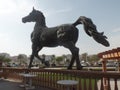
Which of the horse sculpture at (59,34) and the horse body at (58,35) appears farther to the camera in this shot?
the horse body at (58,35)

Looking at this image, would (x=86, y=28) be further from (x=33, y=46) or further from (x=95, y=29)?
(x=33, y=46)

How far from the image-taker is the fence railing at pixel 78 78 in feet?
19.7

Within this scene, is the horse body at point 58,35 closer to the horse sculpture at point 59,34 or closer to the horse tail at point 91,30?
the horse sculpture at point 59,34

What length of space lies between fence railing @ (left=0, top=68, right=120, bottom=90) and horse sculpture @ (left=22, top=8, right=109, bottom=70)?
451mm

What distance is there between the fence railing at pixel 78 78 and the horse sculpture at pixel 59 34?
451 millimetres

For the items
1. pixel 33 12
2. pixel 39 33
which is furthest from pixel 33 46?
pixel 33 12

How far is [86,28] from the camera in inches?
305

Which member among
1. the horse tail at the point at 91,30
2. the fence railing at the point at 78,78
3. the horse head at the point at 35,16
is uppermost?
the horse head at the point at 35,16

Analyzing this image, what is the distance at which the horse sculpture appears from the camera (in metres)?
7.70

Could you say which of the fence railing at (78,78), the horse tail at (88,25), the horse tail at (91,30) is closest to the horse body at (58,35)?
the horse tail at (91,30)

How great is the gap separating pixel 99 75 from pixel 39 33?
4.66m

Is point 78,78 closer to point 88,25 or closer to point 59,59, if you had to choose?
point 88,25

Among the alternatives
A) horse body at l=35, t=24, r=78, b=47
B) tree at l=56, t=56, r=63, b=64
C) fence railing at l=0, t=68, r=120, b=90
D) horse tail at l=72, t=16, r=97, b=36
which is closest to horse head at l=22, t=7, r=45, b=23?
horse body at l=35, t=24, r=78, b=47

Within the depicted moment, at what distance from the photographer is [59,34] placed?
876cm
